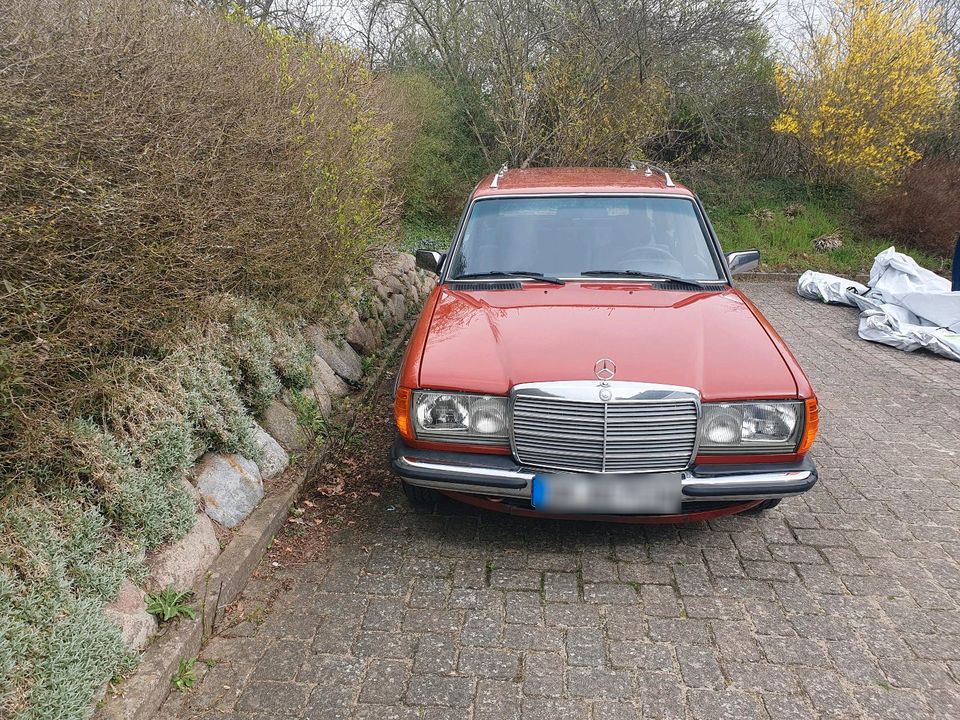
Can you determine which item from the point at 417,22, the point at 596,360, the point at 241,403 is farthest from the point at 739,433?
the point at 417,22

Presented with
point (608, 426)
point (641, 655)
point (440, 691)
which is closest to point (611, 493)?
point (608, 426)

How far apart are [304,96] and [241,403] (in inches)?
120

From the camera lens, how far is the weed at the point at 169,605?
107 inches

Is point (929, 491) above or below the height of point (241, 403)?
below

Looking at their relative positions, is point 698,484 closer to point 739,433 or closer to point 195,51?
point 739,433

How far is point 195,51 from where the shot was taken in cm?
456

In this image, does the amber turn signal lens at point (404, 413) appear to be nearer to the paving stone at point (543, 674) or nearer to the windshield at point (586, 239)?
the paving stone at point (543, 674)

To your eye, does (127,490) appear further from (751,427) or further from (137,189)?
(751,427)

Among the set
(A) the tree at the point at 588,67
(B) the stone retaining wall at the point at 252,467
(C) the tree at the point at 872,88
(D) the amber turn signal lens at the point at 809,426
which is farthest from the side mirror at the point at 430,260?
(C) the tree at the point at 872,88

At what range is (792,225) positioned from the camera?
13086 mm

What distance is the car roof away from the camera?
4691 millimetres

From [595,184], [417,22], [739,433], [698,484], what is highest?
[417,22]

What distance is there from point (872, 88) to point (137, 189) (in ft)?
45.3

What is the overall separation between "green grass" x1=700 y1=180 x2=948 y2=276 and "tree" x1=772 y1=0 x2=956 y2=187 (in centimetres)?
72
